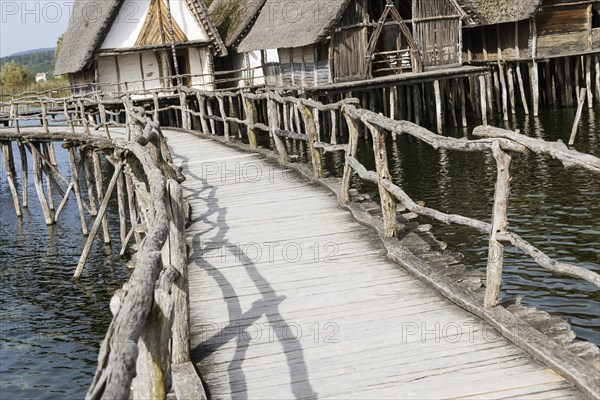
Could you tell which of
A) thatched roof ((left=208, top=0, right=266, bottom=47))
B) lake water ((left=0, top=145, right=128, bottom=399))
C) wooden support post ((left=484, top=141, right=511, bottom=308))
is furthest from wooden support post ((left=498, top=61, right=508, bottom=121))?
wooden support post ((left=484, top=141, right=511, bottom=308))

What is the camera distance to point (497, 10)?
1180 inches

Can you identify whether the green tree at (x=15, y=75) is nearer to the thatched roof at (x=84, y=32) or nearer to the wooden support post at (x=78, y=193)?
the thatched roof at (x=84, y=32)

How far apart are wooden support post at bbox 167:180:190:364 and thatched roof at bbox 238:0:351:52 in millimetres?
20474

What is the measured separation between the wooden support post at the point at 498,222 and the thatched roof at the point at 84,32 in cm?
2781

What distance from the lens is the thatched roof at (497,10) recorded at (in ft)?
93.7

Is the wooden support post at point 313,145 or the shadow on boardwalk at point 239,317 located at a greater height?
the wooden support post at point 313,145

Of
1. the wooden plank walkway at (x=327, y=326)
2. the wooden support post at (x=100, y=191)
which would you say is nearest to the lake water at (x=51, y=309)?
the wooden support post at (x=100, y=191)

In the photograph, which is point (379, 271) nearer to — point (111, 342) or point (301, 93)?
point (111, 342)

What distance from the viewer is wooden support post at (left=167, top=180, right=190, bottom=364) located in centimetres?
496

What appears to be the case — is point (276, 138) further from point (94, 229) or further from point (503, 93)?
point (503, 93)

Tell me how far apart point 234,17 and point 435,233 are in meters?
25.3

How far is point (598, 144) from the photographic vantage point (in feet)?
69.3

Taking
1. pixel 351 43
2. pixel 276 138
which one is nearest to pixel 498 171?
pixel 276 138

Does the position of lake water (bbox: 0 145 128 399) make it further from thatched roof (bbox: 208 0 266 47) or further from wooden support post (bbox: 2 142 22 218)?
thatched roof (bbox: 208 0 266 47)
